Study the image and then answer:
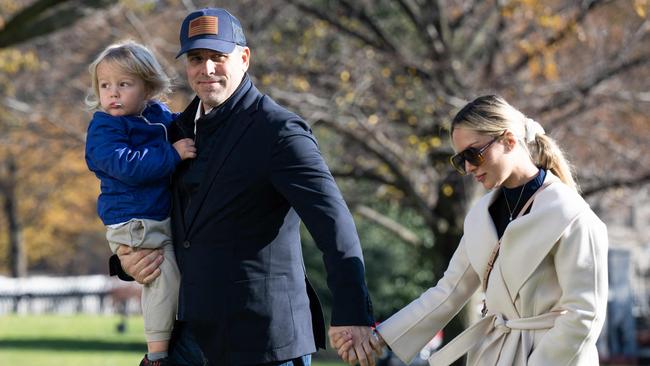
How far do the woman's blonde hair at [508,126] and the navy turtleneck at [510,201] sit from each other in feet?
0.21

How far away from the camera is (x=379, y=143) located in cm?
1364

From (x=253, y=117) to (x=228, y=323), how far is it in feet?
2.55

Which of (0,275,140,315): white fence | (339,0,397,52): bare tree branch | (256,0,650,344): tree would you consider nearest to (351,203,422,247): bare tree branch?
(256,0,650,344): tree

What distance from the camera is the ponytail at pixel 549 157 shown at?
4.30 m

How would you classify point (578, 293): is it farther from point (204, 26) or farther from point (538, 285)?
point (204, 26)

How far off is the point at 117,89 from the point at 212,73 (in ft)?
1.43

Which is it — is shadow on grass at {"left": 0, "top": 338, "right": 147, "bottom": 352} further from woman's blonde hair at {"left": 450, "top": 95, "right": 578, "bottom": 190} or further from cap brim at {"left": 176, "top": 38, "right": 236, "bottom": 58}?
woman's blonde hair at {"left": 450, "top": 95, "right": 578, "bottom": 190}

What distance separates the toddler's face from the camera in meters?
4.43

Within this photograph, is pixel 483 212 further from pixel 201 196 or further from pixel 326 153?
pixel 326 153

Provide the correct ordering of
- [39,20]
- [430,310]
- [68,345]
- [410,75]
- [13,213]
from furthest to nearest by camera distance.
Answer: [13,213], [68,345], [410,75], [39,20], [430,310]

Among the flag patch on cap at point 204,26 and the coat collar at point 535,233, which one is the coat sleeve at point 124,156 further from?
the coat collar at point 535,233

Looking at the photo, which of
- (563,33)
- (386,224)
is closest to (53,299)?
(386,224)

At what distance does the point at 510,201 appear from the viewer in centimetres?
436

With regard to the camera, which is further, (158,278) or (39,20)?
(39,20)
